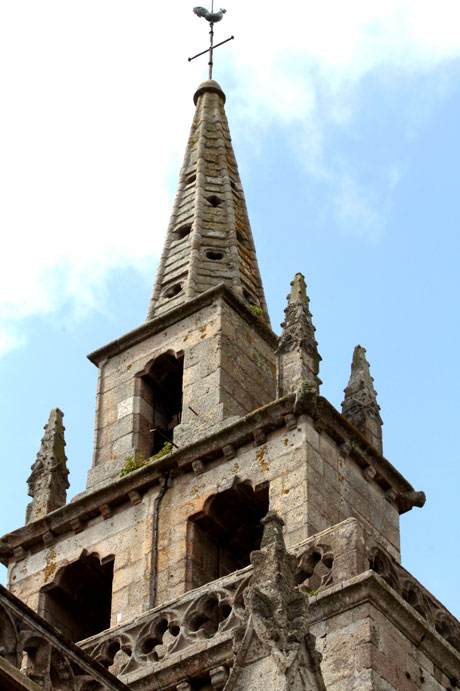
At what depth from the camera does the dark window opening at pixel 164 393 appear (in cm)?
2291

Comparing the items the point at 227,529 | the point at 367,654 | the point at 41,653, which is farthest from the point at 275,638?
the point at 227,529

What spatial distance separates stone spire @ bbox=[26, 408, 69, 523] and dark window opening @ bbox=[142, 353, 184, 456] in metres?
1.38

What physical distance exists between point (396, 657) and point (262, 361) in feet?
24.6

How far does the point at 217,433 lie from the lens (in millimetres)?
20281

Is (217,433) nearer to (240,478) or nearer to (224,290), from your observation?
(240,478)

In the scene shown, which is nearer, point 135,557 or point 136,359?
point 135,557

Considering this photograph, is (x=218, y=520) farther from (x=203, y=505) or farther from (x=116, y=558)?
(x=116, y=558)

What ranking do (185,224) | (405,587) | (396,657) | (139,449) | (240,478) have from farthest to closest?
(185,224) → (139,449) → (240,478) → (405,587) → (396,657)

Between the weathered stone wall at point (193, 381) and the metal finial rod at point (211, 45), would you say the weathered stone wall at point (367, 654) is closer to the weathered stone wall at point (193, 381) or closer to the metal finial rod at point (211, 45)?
the weathered stone wall at point (193, 381)

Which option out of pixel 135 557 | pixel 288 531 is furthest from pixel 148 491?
pixel 288 531

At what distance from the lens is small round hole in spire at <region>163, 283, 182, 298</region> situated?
2444cm

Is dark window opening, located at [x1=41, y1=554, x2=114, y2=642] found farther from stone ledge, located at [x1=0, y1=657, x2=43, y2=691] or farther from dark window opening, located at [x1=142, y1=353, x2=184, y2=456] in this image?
stone ledge, located at [x1=0, y1=657, x2=43, y2=691]

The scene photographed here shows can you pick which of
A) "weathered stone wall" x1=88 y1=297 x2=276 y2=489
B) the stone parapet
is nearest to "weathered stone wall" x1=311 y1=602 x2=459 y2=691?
the stone parapet

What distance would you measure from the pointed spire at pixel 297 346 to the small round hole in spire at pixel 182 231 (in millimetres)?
3880
